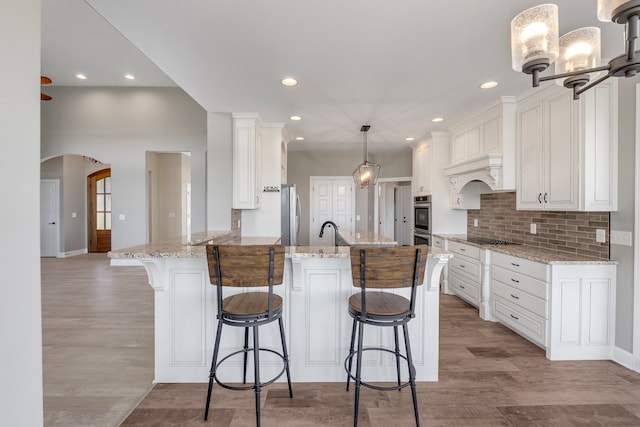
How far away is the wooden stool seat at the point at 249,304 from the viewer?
1726 mm

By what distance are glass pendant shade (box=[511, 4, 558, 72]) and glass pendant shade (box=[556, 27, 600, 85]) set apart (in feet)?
1.02

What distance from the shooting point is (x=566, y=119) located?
8.75 ft

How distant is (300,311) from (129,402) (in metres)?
1.26

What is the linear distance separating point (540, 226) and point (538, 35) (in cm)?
288

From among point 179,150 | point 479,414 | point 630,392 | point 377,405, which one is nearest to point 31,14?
point 377,405

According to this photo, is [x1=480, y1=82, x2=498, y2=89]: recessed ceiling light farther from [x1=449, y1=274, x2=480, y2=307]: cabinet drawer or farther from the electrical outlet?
[x1=449, y1=274, x2=480, y2=307]: cabinet drawer

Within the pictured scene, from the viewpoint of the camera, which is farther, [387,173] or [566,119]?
[387,173]

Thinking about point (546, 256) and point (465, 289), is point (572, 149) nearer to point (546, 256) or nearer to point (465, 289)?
point (546, 256)

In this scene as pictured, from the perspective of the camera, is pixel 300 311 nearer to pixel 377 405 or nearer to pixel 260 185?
pixel 377 405

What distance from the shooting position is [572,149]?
8.57 feet

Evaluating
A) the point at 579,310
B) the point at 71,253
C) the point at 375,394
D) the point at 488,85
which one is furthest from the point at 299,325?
the point at 71,253

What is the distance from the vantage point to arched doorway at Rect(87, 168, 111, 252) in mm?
7992

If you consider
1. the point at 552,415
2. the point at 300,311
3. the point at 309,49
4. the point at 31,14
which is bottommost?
the point at 552,415

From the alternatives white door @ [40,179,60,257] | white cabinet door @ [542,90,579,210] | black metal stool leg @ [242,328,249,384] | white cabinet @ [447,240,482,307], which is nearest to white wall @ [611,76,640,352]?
white cabinet door @ [542,90,579,210]
